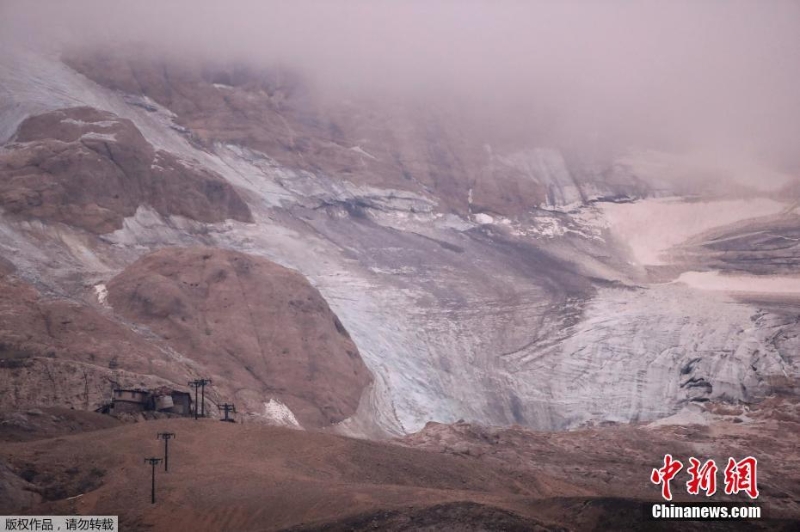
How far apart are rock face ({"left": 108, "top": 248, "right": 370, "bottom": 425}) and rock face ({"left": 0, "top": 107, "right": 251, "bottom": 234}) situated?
10.6 metres

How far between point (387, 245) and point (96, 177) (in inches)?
1065

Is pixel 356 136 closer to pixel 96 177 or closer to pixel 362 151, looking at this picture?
pixel 362 151

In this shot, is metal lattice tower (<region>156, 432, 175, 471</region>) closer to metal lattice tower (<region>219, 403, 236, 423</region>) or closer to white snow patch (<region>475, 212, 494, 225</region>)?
metal lattice tower (<region>219, 403, 236, 423</region>)

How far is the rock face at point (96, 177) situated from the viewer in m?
81.5

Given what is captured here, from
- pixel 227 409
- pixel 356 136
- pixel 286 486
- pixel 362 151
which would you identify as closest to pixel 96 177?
pixel 227 409

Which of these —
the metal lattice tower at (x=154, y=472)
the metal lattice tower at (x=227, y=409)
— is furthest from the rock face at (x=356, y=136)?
the metal lattice tower at (x=154, y=472)

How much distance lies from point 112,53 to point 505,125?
135 feet

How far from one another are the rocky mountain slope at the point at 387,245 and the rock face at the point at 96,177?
0.61ft

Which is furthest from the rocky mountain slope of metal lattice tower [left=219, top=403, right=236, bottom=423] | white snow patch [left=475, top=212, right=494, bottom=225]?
metal lattice tower [left=219, top=403, right=236, bottom=423]

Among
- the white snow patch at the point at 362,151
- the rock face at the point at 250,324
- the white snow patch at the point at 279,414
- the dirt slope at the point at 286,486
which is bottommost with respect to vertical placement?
the dirt slope at the point at 286,486

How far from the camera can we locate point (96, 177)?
85.1 m

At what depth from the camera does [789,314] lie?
87.1m

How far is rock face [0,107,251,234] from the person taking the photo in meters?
81.5

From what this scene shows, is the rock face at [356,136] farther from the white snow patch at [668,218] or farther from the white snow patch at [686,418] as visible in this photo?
the white snow patch at [686,418]
